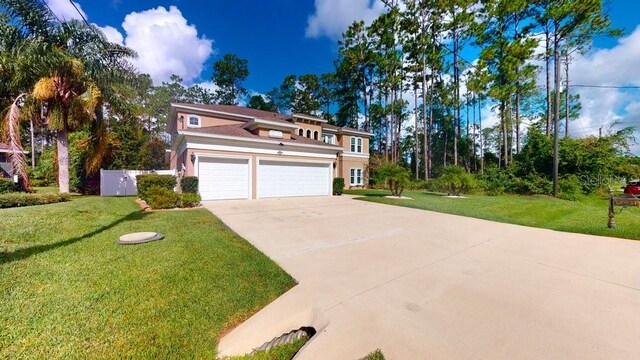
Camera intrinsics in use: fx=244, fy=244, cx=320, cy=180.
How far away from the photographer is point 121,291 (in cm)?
307

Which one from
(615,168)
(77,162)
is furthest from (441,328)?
(615,168)

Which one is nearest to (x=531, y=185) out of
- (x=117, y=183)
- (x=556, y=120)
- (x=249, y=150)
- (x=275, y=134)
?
(x=556, y=120)

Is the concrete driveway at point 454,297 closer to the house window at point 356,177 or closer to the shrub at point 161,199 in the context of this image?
the shrub at point 161,199

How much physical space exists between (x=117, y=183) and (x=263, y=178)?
8.63m

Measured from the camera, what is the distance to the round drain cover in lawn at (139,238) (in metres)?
4.91

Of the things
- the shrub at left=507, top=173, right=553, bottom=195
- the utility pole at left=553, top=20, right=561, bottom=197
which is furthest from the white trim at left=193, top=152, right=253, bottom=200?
the shrub at left=507, top=173, right=553, bottom=195

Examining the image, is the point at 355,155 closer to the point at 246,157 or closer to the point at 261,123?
the point at 261,123

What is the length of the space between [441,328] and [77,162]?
18818mm

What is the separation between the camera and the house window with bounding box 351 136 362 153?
2473cm

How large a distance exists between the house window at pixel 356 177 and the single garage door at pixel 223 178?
13097mm

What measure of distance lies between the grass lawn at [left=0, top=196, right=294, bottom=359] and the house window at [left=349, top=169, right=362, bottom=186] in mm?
19312

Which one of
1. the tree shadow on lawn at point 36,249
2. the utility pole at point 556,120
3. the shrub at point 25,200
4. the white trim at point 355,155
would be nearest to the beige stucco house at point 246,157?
the shrub at point 25,200

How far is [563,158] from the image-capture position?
17.2 metres

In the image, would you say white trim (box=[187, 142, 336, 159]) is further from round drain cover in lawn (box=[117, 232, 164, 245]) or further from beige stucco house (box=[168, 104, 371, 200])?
round drain cover in lawn (box=[117, 232, 164, 245])
